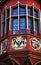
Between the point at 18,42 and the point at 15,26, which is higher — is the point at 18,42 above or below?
below

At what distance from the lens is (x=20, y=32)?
2159 centimetres

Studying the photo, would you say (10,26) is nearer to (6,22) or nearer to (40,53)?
(6,22)

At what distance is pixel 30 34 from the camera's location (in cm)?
2138

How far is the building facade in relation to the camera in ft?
68.5

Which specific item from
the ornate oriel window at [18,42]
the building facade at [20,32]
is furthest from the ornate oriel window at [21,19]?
the ornate oriel window at [18,42]

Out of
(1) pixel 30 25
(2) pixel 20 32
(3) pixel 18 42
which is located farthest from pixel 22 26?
(3) pixel 18 42

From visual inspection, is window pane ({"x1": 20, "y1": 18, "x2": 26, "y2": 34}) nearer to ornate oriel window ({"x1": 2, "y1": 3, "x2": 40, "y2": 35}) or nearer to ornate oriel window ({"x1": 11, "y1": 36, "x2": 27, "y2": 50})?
ornate oriel window ({"x1": 2, "y1": 3, "x2": 40, "y2": 35})

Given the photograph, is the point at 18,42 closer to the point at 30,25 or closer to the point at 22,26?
the point at 22,26

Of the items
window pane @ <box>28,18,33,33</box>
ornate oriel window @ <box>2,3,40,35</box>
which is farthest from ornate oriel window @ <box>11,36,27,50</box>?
window pane @ <box>28,18,33,33</box>

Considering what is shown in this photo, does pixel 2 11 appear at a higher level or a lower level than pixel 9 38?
higher

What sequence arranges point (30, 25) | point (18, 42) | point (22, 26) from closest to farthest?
point (18, 42) → point (22, 26) → point (30, 25)

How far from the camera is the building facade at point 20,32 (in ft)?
68.5

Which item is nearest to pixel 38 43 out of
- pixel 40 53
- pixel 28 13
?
→ pixel 40 53

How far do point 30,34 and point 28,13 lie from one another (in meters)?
1.50
